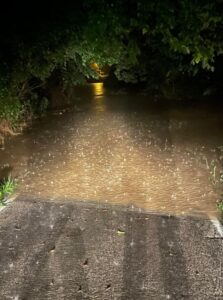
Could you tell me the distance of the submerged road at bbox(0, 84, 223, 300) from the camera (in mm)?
4641

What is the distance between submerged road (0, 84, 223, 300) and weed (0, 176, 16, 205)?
0.63ft

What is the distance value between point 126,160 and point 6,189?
143 inches

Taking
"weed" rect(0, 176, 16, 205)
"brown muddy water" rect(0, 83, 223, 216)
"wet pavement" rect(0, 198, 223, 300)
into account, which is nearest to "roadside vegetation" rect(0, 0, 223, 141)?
"weed" rect(0, 176, 16, 205)

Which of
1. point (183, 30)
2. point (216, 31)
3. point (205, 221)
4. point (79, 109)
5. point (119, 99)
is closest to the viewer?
point (183, 30)

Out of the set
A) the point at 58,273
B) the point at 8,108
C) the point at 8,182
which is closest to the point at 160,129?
the point at 8,108

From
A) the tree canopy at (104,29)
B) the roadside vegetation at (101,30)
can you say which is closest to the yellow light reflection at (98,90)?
the roadside vegetation at (101,30)

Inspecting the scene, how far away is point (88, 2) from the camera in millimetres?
4891

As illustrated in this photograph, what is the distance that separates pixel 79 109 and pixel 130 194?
42.3ft

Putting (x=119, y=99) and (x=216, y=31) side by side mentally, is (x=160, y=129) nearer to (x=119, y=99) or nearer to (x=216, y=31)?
(x=216, y=31)

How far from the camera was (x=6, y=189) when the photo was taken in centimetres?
755

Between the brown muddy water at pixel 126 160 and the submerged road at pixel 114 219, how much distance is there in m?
0.03

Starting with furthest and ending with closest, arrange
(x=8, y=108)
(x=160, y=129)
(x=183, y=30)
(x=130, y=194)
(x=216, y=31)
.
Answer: (x=160, y=129) < (x=8, y=108) < (x=130, y=194) < (x=216, y=31) < (x=183, y=30)

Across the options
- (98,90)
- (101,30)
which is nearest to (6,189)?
(101,30)

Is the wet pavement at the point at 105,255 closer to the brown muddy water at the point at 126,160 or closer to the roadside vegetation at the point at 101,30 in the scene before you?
the brown muddy water at the point at 126,160
